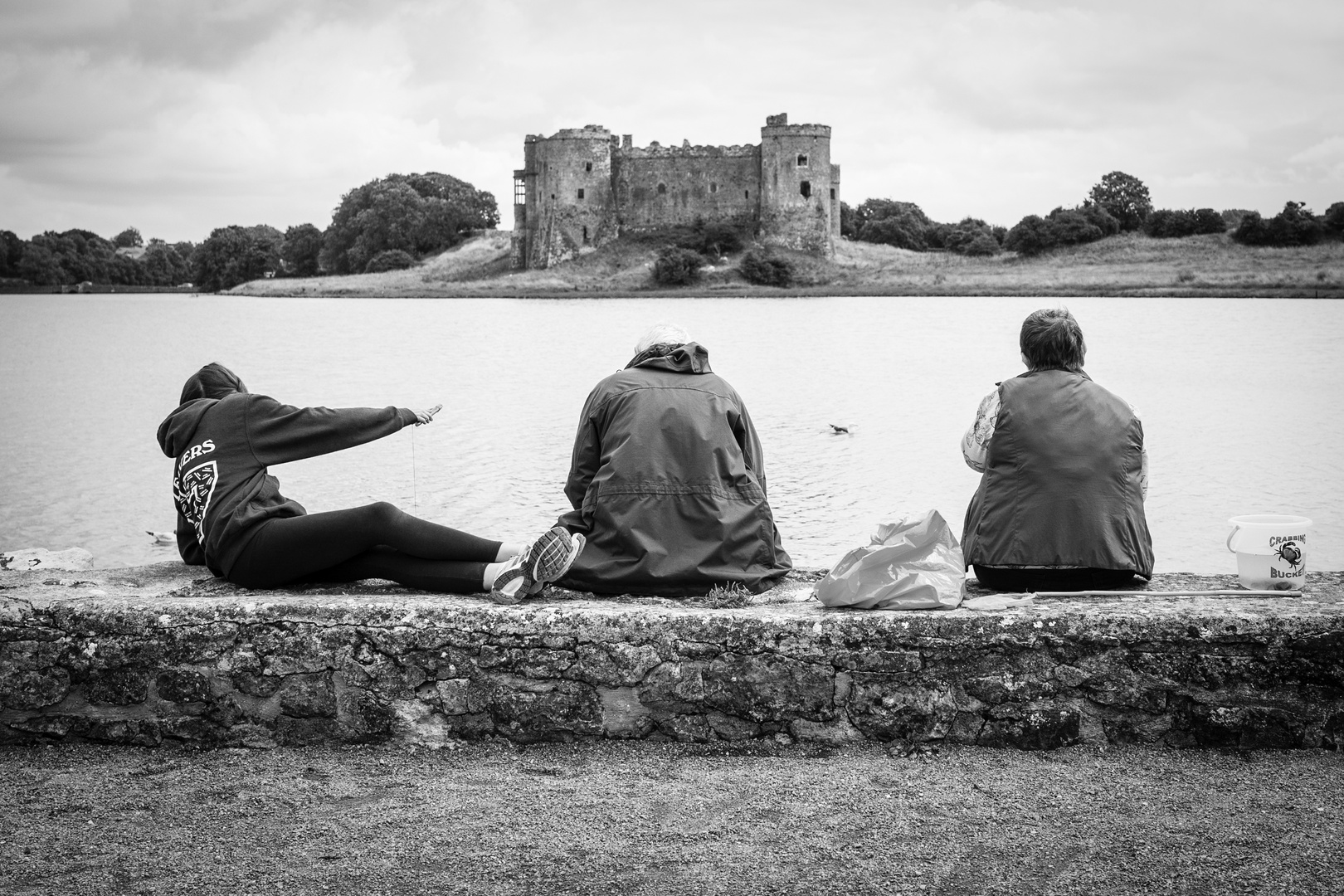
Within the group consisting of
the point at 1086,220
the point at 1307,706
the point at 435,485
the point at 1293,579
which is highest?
the point at 1086,220

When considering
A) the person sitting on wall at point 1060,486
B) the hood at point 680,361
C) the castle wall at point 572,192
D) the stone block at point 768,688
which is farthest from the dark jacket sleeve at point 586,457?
the castle wall at point 572,192

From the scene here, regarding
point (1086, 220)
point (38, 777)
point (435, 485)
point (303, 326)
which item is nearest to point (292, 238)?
point (303, 326)

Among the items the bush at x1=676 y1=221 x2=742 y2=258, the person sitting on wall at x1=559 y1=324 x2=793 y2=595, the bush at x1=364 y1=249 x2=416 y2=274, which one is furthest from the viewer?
the bush at x1=364 y1=249 x2=416 y2=274

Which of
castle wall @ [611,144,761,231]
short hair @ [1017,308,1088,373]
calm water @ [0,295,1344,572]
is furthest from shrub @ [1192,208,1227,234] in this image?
short hair @ [1017,308,1088,373]

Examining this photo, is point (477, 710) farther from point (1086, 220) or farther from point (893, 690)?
point (1086, 220)

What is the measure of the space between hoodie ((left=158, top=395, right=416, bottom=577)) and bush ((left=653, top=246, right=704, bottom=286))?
172ft

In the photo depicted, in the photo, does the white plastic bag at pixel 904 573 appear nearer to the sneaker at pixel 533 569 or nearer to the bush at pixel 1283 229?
the sneaker at pixel 533 569

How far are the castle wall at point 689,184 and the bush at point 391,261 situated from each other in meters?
12.7

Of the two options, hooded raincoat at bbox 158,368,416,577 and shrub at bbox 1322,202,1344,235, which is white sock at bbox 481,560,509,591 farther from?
shrub at bbox 1322,202,1344,235

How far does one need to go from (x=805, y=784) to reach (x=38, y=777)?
1871 millimetres

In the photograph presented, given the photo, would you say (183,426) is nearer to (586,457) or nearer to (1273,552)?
(586,457)

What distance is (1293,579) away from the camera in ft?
11.0

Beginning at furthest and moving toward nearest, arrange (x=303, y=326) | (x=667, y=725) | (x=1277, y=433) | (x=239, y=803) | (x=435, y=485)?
(x=303, y=326) < (x=1277, y=433) < (x=435, y=485) < (x=667, y=725) < (x=239, y=803)

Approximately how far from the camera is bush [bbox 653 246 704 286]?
5562 cm
